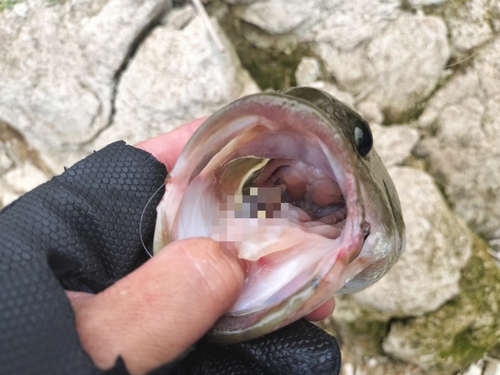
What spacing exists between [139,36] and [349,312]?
6.61 ft

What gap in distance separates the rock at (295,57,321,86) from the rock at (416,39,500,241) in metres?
0.72

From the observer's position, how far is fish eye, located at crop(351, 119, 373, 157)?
1.33 m

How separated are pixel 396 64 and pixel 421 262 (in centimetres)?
119

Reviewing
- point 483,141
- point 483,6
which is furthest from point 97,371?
point 483,6

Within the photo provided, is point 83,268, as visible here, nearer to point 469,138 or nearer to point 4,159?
point 4,159

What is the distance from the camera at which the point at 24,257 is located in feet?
3.60

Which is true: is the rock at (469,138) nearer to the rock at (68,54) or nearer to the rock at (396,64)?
the rock at (396,64)

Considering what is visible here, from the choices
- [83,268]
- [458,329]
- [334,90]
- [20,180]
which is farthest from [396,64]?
[20,180]

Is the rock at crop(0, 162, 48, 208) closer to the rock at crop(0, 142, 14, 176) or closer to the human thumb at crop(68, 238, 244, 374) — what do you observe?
the rock at crop(0, 142, 14, 176)

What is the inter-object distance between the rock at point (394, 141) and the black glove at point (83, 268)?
4.83ft

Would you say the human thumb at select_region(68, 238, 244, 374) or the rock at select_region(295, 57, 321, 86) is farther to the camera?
the rock at select_region(295, 57, 321, 86)

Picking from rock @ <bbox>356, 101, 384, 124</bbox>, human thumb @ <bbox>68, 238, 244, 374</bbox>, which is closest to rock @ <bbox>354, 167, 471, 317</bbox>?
rock @ <bbox>356, 101, 384, 124</bbox>

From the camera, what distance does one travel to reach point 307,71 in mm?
2801

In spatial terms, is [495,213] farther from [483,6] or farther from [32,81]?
[32,81]
